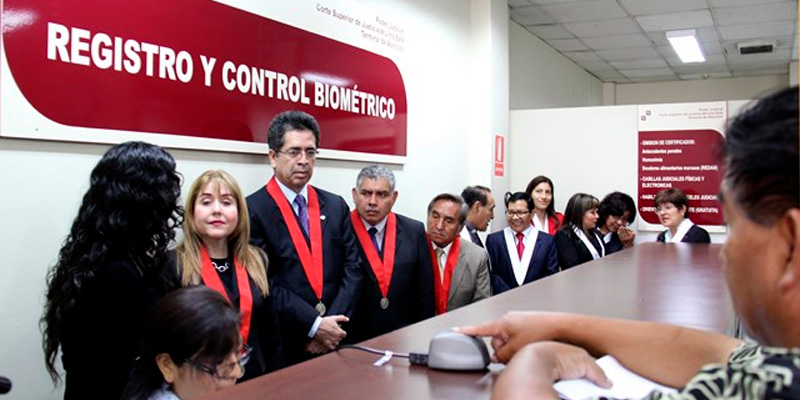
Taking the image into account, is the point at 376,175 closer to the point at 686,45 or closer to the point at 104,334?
the point at 104,334

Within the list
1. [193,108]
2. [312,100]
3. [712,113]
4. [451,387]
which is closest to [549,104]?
[712,113]

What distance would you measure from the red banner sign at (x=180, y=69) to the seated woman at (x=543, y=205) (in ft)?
6.26

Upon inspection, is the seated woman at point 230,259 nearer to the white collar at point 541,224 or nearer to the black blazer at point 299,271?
the black blazer at point 299,271

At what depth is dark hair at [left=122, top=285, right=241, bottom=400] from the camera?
147cm

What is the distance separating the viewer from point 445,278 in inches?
122

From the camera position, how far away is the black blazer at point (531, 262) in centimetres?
380

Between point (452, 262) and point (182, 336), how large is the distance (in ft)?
5.93

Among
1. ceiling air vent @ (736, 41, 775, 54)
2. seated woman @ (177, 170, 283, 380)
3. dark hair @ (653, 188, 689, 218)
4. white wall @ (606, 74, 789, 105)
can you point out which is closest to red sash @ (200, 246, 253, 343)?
seated woman @ (177, 170, 283, 380)

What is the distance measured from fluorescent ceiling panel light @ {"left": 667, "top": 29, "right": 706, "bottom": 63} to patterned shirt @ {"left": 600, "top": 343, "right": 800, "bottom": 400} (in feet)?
23.5

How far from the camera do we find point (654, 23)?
6582mm

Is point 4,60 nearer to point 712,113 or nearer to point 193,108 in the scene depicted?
point 193,108

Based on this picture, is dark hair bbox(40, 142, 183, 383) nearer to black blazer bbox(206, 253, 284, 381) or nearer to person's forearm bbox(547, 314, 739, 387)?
black blazer bbox(206, 253, 284, 381)

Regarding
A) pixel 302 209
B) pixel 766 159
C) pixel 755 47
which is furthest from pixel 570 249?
pixel 755 47

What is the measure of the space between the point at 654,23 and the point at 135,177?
19.9ft
